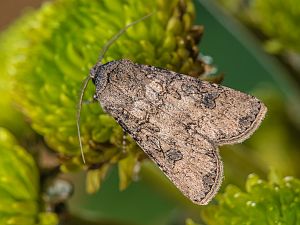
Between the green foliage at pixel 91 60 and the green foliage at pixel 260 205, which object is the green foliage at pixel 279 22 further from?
the green foliage at pixel 260 205

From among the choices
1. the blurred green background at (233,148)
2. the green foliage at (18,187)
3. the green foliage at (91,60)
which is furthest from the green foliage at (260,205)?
the green foliage at (18,187)

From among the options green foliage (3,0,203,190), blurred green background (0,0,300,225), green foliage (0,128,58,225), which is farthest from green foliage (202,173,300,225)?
green foliage (0,128,58,225)

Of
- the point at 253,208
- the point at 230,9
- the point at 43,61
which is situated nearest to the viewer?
the point at 253,208

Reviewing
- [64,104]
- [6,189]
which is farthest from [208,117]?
[6,189]

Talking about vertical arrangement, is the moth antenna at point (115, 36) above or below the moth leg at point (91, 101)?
above

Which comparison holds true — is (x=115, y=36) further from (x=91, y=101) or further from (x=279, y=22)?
(x=279, y=22)

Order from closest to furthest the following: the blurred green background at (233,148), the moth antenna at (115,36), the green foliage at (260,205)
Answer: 1. the green foliage at (260,205)
2. the moth antenna at (115,36)
3. the blurred green background at (233,148)

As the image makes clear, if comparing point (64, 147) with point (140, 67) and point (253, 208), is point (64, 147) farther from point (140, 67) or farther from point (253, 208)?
point (253, 208)
